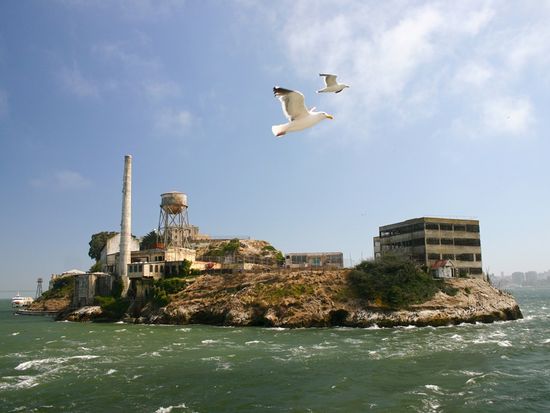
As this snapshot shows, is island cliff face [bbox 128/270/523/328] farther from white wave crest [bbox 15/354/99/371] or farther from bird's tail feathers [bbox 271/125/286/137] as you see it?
bird's tail feathers [bbox 271/125/286/137]

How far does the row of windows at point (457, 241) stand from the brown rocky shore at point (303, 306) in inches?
333

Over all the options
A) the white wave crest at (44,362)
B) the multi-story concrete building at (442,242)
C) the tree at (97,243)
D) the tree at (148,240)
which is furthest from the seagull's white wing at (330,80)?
the tree at (97,243)

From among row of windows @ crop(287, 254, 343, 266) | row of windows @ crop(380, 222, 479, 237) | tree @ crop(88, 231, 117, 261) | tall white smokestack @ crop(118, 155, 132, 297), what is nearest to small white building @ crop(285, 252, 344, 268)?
row of windows @ crop(287, 254, 343, 266)

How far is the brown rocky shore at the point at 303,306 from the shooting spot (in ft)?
194

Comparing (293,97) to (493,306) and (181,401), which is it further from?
(493,306)

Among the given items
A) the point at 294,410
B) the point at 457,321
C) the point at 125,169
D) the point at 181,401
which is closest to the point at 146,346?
the point at 181,401

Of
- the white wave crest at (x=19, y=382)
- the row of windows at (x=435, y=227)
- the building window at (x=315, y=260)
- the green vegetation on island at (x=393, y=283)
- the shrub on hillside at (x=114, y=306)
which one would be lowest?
the white wave crest at (x=19, y=382)

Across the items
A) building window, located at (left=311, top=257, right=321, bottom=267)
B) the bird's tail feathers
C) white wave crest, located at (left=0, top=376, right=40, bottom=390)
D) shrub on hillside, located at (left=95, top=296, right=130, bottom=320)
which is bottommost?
white wave crest, located at (left=0, top=376, right=40, bottom=390)

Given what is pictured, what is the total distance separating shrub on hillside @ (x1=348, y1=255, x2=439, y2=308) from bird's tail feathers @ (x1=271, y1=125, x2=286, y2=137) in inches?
1986

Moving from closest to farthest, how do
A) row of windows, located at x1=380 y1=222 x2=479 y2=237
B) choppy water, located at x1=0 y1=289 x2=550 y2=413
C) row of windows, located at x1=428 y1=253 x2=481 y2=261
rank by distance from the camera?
1. choppy water, located at x1=0 y1=289 x2=550 y2=413
2. row of windows, located at x1=428 y1=253 x2=481 y2=261
3. row of windows, located at x1=380 y1=222 x2=479 y2=237

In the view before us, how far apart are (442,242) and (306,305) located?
101ft

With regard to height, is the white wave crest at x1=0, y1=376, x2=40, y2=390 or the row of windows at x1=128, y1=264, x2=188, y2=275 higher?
the row of windows at x1=128, y1=264, x2=188, y2=275

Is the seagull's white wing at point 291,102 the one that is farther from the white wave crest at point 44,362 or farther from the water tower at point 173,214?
the water tower at point 173,214

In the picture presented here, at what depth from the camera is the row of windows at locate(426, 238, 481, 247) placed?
256 feet
